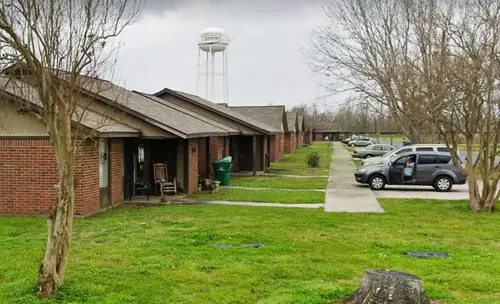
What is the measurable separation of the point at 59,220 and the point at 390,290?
4.03 meters

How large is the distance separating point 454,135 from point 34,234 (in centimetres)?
1146

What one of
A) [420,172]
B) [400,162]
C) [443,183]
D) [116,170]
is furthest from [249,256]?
[443,183]

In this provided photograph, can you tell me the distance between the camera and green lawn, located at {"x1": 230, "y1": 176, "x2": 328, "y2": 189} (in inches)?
832

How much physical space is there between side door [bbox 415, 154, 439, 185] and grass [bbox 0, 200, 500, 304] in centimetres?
656

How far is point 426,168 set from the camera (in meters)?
20.1

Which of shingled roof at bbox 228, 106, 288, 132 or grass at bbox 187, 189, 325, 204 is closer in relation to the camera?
grass at bbox 187, 189, 325, 204

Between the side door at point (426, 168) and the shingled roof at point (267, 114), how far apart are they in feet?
56.5

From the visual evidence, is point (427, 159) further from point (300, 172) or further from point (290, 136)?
point (290, 136)

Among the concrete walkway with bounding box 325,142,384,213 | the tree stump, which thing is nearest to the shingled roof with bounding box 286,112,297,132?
the concrete walkway with bounding box 325,142,384,213

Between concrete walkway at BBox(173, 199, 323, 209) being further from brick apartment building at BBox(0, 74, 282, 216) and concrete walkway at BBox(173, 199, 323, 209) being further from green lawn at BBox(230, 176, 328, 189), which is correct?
green lawn at BBox(230, 176, 328, 189)

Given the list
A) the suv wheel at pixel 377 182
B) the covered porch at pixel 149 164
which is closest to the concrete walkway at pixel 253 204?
the covered porch at pixel 149 164

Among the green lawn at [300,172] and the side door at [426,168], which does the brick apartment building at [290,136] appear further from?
the side door at [426,168]

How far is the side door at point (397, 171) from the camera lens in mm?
20266

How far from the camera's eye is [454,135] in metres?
14.8
